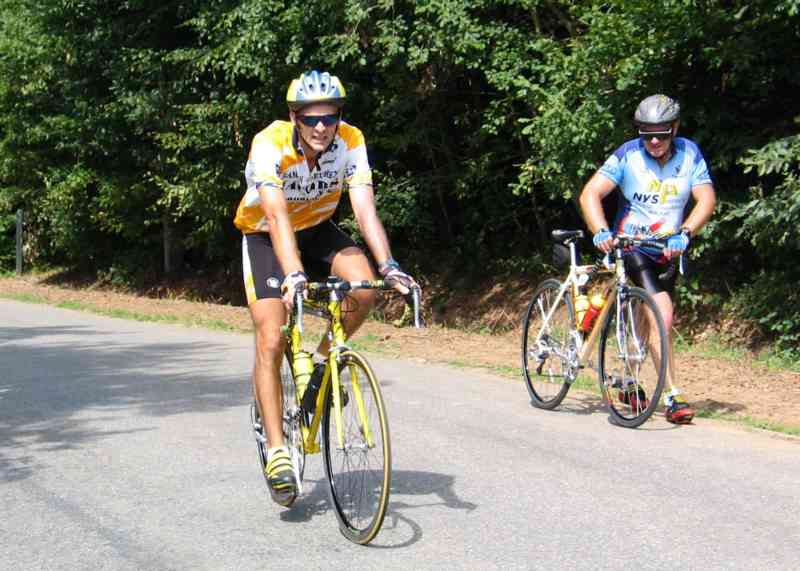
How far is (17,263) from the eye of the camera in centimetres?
3062

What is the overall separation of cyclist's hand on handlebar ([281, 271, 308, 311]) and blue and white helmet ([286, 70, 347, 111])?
33.1 inches

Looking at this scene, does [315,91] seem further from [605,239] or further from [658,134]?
[658,134]

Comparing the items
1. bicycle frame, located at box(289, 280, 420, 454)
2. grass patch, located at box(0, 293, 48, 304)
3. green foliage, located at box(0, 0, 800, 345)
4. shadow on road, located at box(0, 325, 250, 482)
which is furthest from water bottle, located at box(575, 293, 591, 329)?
grass patch, located at box(0, 293, 48, 304)

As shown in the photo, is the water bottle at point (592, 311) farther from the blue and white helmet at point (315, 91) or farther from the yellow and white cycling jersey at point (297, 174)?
the blue and white helmet at point (315, 91)

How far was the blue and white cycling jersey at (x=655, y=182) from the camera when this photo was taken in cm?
779

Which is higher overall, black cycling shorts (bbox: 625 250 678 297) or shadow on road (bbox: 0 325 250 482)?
black cycling shorts (bbox: 625 250 678 297)

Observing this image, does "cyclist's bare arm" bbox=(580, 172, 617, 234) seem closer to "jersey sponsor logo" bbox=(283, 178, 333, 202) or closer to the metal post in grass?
"jersey sponsor logo" bbox=(283, 178, 333, 202)

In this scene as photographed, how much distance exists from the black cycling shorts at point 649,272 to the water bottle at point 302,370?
11.0 feet

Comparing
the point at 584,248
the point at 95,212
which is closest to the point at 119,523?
the point at 584,248

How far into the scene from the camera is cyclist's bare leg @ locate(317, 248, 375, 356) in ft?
17.4

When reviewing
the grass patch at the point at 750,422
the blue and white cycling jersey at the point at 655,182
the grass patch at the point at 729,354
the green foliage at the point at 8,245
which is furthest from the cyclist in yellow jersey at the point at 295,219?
the green foliage at the point at 8,245

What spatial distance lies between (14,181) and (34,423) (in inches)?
919

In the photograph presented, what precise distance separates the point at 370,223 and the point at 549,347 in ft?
11.0

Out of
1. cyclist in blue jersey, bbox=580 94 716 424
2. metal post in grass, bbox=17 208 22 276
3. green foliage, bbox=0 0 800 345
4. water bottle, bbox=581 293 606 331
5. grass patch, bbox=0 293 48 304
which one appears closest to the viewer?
cyclist in blue jersey, bbox=580 94 716 424
